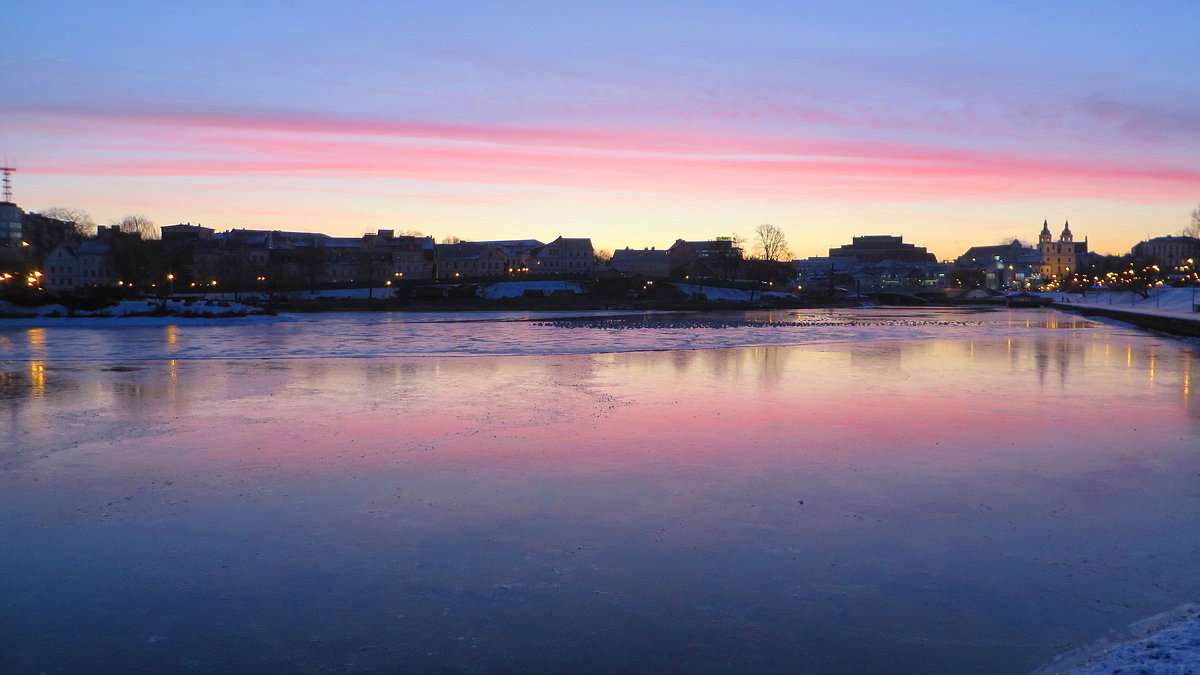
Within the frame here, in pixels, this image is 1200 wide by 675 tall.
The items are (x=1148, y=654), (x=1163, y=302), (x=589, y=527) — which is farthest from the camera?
(x=1163, y=302)

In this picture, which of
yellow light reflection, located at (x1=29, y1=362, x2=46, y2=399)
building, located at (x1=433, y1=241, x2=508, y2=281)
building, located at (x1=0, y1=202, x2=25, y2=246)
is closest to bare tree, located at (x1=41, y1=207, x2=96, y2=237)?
building, located at (x1=0, y1=202, x2=25, y2=246)

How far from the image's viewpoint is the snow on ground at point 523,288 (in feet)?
275

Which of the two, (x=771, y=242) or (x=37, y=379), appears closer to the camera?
(x=37, y=379)

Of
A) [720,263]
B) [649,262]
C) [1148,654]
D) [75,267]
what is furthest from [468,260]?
[1148,654]

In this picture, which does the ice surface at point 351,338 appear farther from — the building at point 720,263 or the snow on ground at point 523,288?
the building at point 720,263

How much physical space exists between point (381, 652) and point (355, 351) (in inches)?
844

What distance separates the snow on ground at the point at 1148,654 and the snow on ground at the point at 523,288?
77819 mm

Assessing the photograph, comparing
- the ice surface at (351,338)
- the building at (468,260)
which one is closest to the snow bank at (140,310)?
the ice surface at (351,338)

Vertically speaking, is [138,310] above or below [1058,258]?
below

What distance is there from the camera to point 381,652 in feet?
15.2

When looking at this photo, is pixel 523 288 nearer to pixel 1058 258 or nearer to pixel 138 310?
pixel 138 310

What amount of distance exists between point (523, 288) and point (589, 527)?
79.9 m

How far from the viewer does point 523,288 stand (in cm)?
8600

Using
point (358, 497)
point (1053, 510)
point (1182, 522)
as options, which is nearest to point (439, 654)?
point (358, 497)
